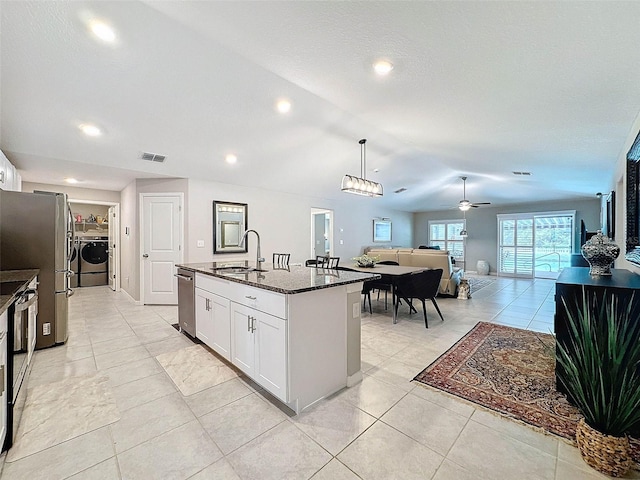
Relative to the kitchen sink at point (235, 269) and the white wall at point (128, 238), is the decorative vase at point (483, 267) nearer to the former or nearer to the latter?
the kitchen sink at point (235, 269)

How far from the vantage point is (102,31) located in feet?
7.23

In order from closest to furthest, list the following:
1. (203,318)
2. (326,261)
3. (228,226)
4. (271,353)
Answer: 1. (271,353)
2. (203,318)
3. (326,261)
4. (228,226)

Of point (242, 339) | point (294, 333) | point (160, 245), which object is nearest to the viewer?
point (294, 333)

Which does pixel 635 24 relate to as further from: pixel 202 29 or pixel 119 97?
pixel 119 97

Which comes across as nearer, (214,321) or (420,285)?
(214,321)

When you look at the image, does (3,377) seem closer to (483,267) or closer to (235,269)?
(235,269)

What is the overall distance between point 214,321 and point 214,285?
362mm

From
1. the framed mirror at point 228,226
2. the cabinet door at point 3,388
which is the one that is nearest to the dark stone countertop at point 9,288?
the cabinet door at point 3,388

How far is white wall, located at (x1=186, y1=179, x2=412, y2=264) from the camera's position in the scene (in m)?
5.25

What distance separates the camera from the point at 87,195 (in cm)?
607

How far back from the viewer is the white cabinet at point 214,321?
2572mm

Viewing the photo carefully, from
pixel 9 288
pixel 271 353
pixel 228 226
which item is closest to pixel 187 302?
pixel 9 288

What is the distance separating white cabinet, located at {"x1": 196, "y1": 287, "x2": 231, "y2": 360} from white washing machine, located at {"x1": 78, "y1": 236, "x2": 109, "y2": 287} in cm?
602

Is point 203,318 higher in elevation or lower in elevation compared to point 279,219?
lower
